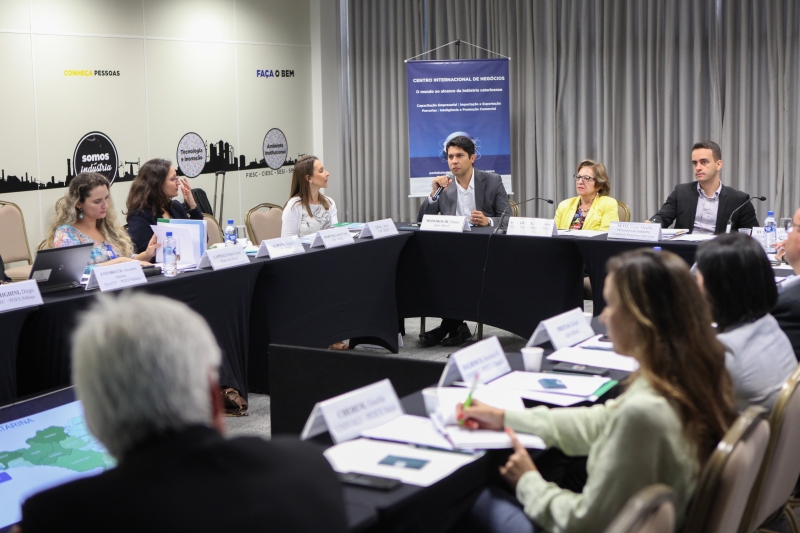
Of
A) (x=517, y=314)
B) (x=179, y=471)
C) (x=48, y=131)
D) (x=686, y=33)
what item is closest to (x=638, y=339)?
(x=179, y=471)

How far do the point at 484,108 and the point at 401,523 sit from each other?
6.31 metres

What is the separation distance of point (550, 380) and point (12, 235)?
4502mm

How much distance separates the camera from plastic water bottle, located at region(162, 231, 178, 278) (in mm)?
3936

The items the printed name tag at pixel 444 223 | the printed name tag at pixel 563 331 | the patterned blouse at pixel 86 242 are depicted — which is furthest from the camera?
the printed name tag at pixel 444 223

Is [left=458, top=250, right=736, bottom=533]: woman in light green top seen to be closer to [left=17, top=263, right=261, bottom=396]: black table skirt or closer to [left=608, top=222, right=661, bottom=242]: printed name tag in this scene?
[left=17, top=263, right=261, bottom=396]: black table skirt

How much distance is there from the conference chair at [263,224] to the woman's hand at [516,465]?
157 inches

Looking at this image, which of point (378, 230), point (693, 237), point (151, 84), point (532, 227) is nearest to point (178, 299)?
point (378, 230)

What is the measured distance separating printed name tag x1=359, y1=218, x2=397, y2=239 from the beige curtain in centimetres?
285

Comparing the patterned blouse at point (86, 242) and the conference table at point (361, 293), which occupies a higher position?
the patterned blouse at point (86, 242)

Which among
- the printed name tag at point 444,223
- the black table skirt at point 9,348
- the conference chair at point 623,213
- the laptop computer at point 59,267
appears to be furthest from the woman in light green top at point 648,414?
the conference chair at point 623,213

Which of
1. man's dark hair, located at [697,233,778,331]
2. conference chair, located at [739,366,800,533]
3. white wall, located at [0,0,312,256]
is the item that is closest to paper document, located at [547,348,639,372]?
man's dark hair, located at [697,233,778,331]

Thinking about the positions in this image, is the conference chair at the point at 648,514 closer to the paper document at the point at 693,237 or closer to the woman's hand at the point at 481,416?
the woman's hand at the point at 481,416

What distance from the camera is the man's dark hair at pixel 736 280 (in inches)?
83.9

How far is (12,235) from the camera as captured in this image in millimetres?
5703
